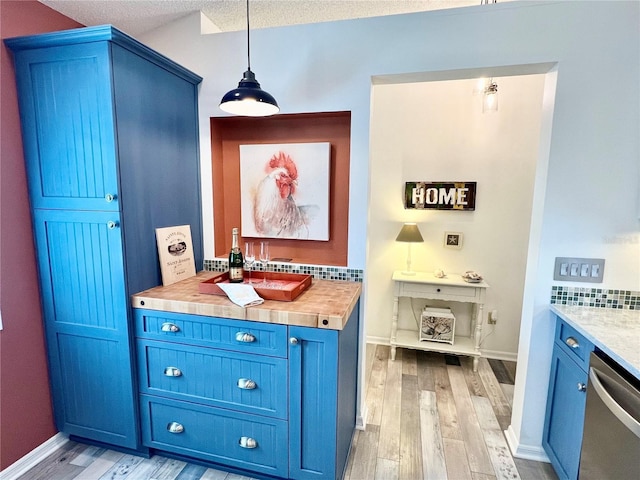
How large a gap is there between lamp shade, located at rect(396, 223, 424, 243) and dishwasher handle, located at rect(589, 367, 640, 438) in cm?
160

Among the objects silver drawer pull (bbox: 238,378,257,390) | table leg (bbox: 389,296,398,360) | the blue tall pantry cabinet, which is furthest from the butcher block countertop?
table leg (bbox: 389,296,398,360)

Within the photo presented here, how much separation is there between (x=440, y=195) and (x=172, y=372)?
2.53m

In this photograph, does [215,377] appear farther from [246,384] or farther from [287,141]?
[287,141]

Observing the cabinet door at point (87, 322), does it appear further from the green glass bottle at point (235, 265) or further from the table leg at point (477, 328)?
the table leg at point (477, 328)

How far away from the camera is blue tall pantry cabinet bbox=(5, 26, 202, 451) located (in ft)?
5.02

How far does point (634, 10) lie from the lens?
4.93 ft

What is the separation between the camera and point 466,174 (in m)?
2.85

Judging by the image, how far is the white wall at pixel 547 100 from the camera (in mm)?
1562

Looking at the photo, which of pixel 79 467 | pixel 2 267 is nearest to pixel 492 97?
pixel 2 267

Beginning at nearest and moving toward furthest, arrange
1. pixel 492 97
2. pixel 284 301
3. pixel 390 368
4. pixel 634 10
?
pixel 634 10
pixel 284 301
pixel 492 97
pixel 390 368

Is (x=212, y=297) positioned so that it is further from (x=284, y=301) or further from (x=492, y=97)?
(x=492, y=97)

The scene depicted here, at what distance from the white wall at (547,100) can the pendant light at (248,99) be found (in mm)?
423

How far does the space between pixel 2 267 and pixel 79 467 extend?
3.85ft

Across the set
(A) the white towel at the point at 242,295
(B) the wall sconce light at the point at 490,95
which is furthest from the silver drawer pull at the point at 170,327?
(B) the wall sconce light at the point at 490,95
